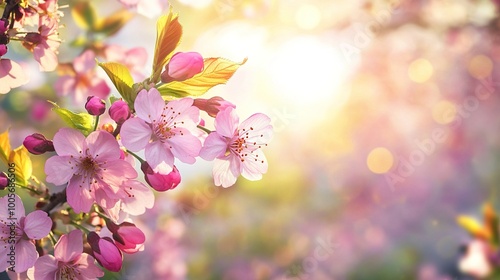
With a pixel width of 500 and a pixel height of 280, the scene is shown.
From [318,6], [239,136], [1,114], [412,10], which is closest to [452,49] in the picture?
[412,10]

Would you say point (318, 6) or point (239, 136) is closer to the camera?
point (239, 136)

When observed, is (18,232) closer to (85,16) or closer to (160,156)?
(160,156)

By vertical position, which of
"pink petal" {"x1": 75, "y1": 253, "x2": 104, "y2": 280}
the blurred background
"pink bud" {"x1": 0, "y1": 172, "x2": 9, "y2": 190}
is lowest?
"pink petal" {"x1": 75, "y1": 253, "x2": 104, "y2": 280}

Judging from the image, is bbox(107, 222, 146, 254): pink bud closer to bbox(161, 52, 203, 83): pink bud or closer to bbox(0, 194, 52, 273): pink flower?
bbox(0, 194, 52, 273): pink flower

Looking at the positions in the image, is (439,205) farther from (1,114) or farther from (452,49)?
(1,114)

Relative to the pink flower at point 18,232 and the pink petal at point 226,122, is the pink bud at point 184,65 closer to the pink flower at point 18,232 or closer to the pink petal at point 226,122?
the pink petal at point 226,122

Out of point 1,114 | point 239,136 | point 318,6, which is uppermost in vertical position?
point 318,6

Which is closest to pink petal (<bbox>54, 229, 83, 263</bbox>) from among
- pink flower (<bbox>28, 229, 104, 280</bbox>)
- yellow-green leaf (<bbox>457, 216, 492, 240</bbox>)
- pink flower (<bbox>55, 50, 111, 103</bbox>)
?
pink flower (<bbox>28, 229, 104, 280</bbox>)

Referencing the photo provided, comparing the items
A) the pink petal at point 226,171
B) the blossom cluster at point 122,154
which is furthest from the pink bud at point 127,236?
the pink petal at point 226,171
